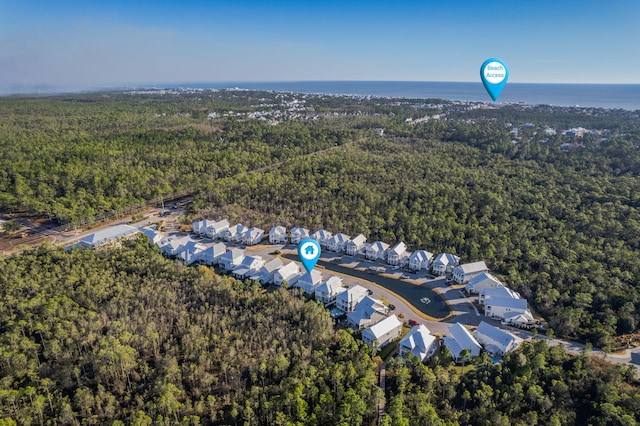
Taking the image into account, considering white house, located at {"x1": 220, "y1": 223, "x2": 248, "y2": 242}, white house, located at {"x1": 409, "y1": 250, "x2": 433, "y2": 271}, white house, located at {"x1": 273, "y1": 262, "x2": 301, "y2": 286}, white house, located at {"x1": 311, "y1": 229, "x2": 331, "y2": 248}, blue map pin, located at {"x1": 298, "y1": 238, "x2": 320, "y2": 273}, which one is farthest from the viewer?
white house, located at {"x1": 220, "y1": 223, "x2": 248, "y2": 242}

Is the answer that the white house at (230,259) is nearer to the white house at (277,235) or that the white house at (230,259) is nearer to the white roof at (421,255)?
the white house at (277,235)

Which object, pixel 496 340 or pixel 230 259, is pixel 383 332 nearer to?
pixel 496 340

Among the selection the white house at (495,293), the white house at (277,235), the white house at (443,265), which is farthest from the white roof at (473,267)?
the white house at (277,235)

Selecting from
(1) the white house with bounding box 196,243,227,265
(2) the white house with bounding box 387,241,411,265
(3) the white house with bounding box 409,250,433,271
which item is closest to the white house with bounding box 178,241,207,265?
(1) the white house with bounding box 196,243,227,265

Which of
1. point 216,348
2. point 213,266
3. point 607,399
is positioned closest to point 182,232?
point 213,266

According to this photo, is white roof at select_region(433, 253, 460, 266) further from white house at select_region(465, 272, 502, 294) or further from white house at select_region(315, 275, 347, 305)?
white house at select_region(315, 275, 347, 305)

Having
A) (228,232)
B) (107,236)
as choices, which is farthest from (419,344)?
(107,236)

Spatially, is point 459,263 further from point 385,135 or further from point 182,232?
point 385,135
